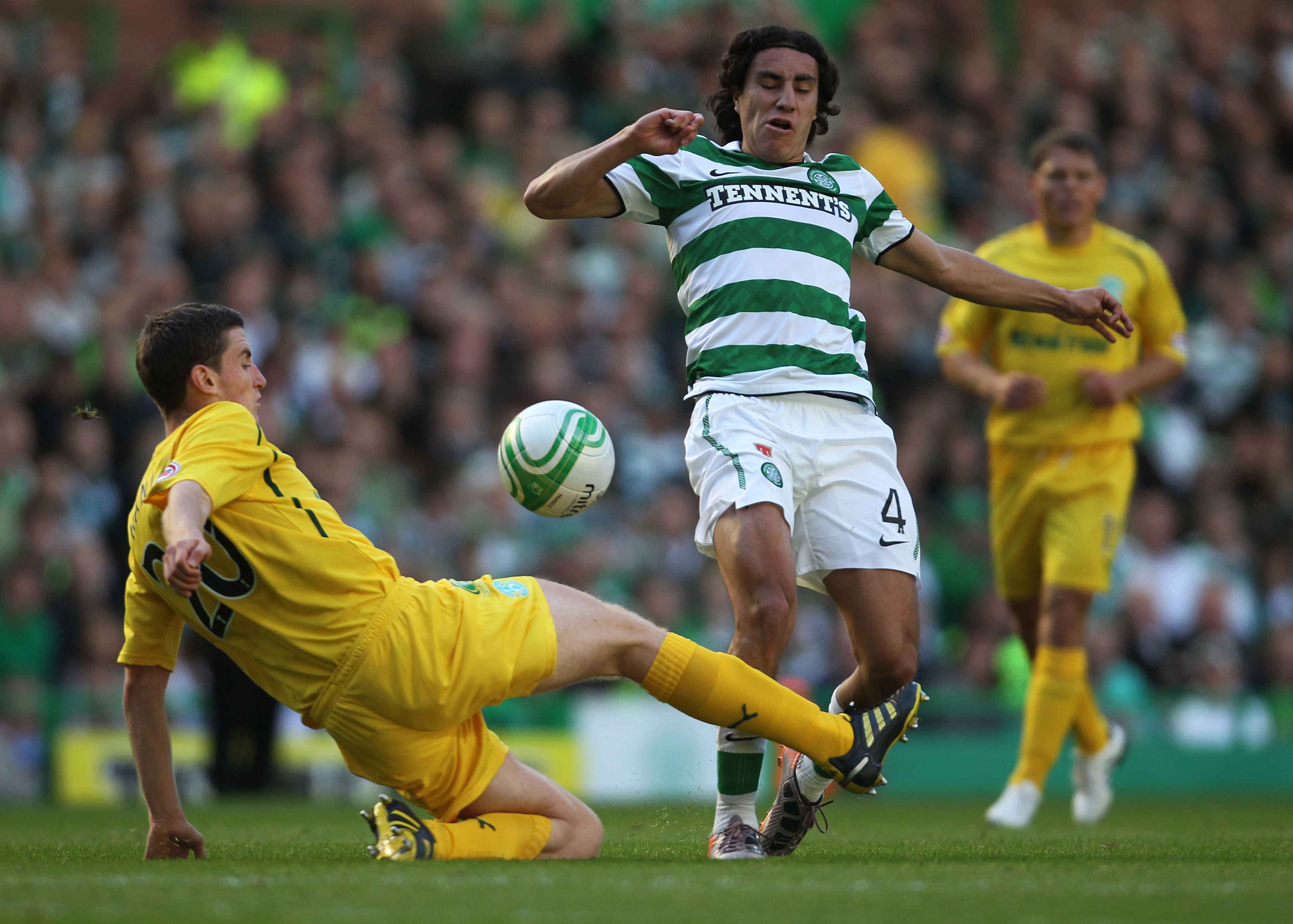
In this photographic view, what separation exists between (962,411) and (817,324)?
872 centimetres

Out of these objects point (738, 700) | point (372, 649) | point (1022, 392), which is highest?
point (1022, 392)

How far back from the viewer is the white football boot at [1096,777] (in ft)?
25.3

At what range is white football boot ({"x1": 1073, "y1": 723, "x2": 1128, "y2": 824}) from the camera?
7727 mm

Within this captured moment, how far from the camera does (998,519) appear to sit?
7.86 metres

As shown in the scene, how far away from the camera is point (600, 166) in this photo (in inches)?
199

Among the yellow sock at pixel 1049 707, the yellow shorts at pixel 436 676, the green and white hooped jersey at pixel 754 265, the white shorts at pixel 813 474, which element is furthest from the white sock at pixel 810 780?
the yellow sock at pixel 1049 707

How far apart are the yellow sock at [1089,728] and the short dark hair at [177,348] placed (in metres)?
4.71

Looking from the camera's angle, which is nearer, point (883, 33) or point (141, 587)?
point (141, 587)

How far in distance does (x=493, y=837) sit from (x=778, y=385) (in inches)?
68.4

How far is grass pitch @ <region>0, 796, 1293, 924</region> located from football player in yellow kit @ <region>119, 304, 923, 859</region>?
25cm

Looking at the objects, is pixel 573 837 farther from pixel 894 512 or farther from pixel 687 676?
pixel 894 512

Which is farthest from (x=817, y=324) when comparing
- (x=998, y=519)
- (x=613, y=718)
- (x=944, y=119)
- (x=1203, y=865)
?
(x=944, y=119)

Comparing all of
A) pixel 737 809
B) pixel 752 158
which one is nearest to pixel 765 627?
pixel 737 809

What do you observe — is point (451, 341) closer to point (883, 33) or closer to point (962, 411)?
point (962, 411)
